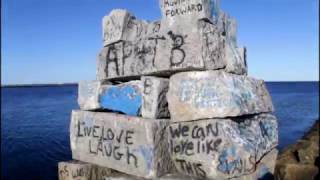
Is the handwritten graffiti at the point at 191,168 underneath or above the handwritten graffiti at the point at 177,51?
underneath

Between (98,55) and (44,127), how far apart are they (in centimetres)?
2435

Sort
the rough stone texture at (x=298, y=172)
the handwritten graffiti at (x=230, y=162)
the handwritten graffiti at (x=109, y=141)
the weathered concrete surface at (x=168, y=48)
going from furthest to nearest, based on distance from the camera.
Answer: the rough stone texture at (x=298, y=172)
the handwritten graffiti at (x=109, y=141)
the weathered concrete surface at (x=168, y=48)
the handwritten graffiti at (x=230, y=162)

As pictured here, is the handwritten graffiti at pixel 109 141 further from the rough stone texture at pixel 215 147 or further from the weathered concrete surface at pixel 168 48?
the weathered concrete surface at pixel 168 48

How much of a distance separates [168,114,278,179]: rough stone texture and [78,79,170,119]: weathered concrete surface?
12.4 inches

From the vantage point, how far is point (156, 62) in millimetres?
4910

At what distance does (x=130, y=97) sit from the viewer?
5.20 meters

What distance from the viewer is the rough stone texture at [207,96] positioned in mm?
4539

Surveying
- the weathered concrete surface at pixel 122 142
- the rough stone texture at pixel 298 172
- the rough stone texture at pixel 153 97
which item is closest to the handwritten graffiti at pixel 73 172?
the weathered concrete surface at pixel 122 142

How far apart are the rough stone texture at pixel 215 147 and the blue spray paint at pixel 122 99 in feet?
1.83

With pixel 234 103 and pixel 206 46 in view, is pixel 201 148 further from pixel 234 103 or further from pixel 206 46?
pixel 206 46

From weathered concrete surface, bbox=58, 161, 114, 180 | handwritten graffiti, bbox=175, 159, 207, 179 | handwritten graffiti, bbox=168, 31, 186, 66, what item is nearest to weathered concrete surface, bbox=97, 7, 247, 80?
handwritten graffiti, bbox=168, 31, 186, 66

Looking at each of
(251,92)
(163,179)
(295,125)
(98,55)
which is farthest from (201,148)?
(295,125)

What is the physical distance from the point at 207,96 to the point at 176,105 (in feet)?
1.28

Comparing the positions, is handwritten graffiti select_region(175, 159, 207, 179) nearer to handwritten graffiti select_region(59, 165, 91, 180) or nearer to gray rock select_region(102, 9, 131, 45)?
handwritten graffiti select_region(59, 165, 91, 180)
